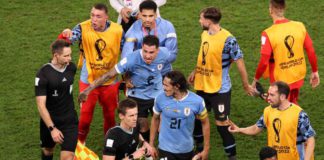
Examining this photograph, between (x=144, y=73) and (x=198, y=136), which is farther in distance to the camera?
(x=198, y=136)

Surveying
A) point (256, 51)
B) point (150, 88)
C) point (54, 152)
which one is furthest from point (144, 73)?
point (256, 51)

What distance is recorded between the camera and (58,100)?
11070 mm

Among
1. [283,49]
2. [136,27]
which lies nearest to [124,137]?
[136,27]

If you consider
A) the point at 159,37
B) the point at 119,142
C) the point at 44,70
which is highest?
the point at 159,37

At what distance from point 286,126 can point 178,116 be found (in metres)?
1.31

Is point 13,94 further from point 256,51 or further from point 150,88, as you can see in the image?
point 256,51

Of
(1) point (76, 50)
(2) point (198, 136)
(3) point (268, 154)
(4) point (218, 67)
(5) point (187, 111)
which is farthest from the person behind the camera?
(1) point (76, 50)

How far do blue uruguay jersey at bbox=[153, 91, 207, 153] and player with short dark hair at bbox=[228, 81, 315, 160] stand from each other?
87 centimetres

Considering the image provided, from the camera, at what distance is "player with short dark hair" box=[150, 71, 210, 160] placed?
1034 centimetres

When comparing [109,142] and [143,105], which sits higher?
[143,105]

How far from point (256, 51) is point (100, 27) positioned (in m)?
4.33

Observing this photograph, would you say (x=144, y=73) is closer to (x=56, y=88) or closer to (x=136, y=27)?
(x=136, y=27)

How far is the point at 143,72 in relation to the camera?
1153 cm

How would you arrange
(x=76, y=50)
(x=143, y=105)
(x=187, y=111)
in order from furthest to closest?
1. (x=76, y=50)
2. (x=143, y=105)
3. (x=187, y=111)
